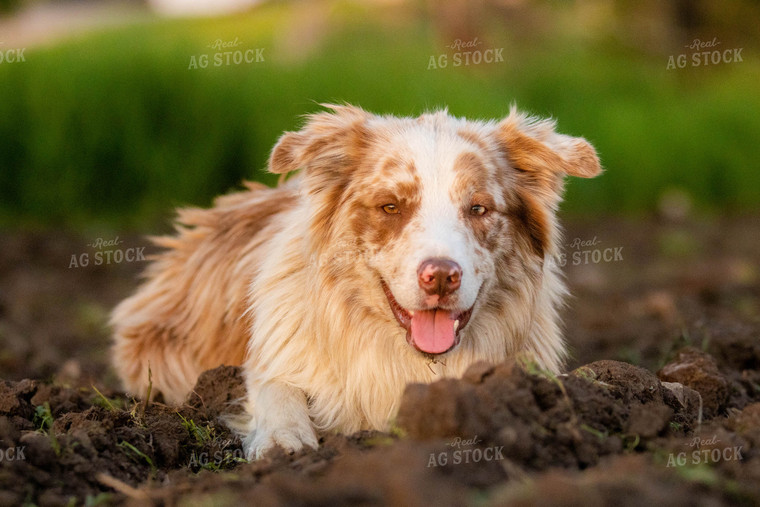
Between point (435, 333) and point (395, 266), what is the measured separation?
13.8 inches

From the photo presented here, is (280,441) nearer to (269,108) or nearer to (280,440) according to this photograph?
(280,440)

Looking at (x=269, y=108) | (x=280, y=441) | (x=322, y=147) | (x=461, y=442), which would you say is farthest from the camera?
(x=269, y=108)

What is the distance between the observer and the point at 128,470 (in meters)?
3.54

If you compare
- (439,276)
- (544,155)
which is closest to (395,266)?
(439,276)

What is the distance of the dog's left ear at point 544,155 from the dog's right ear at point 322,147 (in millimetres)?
744

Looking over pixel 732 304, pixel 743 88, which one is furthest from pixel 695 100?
pixel 732 304

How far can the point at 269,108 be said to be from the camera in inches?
471

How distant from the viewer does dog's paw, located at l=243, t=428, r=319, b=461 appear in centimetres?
391

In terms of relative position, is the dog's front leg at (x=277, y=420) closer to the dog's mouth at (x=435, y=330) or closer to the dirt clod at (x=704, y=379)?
the dog's mouth at (x=435, y=330)

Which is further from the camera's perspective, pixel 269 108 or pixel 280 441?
pixel 269 108

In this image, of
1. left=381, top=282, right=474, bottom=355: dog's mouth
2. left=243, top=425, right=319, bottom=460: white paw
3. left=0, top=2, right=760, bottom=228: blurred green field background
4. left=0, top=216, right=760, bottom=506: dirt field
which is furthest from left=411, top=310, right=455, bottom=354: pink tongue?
left=0, top=2, right=760, bottom=228: blurred green field background

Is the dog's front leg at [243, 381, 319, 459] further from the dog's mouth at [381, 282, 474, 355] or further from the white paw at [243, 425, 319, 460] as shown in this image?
the dog's mouth at [381, 282, 474, 355]

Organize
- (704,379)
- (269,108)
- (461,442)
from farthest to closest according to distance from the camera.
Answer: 1. (269,108)
2. (704,379)
3. (461,442)

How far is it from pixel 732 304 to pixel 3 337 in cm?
590
